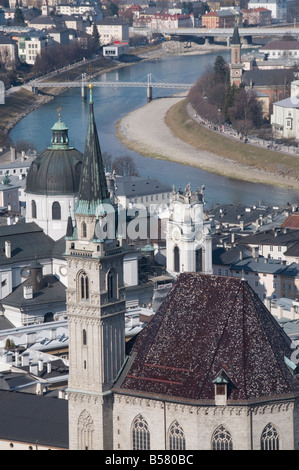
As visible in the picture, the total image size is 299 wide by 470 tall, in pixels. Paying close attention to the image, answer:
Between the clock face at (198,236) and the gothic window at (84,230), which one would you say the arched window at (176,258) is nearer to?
the clock face at (198,236)

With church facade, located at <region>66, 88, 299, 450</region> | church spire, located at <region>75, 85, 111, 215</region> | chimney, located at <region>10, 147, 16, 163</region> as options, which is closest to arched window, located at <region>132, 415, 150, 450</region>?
church facade, located at <region>66, 88, 299, 450</region>

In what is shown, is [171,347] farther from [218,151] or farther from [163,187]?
[218,151]

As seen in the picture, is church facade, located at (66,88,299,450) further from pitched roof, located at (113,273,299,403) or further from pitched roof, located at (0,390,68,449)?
pitched roof, located at (0,390,68,449)

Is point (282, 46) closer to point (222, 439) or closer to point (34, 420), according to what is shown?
point (34, 420)

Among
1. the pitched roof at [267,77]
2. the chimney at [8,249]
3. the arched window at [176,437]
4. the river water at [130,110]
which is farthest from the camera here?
the pitched roof at [267,77]

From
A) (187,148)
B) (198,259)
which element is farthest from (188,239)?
(187,148)

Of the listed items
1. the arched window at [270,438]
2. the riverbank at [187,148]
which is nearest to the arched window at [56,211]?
the arched window at [270,438]
